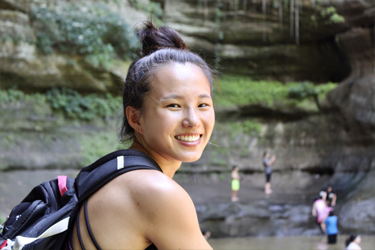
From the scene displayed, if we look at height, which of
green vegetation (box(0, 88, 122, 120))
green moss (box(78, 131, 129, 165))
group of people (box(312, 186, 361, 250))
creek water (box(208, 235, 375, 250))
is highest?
green vegetation (box(0, 88, 122, 120))

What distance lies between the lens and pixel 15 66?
1062cm

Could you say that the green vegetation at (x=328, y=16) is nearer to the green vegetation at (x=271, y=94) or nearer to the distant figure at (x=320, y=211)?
the green vegetation at (x=271, y=94)

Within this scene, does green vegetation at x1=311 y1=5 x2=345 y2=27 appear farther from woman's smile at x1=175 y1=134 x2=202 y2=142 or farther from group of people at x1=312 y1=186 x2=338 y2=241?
woman's smile at x1=175 y1=134 x2=202 y2=142

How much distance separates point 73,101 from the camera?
1151 centimetres

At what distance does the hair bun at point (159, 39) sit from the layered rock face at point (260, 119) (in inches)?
312

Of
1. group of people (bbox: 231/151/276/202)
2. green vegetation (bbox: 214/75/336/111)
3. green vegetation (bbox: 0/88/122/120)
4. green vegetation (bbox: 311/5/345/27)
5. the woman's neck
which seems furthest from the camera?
green vegetation (bbox: 214/75/336/111)

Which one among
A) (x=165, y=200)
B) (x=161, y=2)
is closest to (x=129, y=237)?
(x=165, y=200)

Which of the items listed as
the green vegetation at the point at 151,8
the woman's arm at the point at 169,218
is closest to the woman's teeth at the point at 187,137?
the woman's arm at the point at 169,218

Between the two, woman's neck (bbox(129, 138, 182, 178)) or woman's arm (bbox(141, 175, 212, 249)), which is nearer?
woman's arm (bbox(141, 175, 212, 249))

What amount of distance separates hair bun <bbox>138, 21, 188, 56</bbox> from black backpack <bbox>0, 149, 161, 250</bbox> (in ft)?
1.62

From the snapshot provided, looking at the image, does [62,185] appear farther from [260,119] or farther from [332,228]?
[260,119]

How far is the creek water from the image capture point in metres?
7.93

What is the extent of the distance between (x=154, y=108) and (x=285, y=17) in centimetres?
1273

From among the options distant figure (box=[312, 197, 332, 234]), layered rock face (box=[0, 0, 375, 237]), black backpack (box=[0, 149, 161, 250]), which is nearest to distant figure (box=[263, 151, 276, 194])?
layered rock face (box=[0, 0, 375, 237])
